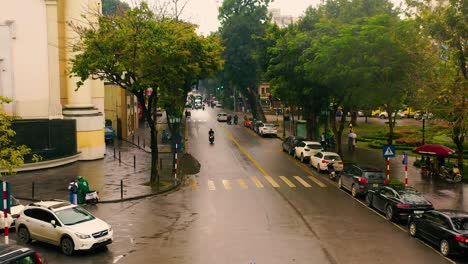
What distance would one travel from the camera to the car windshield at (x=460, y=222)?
57.6 feet

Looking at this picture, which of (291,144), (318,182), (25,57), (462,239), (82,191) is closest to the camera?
(462,239)

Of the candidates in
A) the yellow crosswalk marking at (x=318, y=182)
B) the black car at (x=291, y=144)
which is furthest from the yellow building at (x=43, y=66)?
the yellow crosswalk marking at (x=318, y=182)

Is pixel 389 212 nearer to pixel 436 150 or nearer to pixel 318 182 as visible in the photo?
pixel 318 182

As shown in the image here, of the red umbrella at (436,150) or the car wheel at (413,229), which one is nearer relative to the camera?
the car wheel at (413,229)

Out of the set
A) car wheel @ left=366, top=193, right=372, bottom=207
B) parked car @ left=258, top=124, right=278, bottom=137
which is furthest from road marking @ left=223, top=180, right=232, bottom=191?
parked car @ left=258, top=124, right=278, bottom=137

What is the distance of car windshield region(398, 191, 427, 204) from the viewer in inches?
867

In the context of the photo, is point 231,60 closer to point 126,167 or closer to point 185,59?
point 126,167

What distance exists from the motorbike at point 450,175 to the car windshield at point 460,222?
15.8 m

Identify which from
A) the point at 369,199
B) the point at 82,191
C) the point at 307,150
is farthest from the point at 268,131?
the point at 82,191

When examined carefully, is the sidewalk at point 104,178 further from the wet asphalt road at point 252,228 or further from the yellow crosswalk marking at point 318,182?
the yellow crosswalk marking at point 318,182

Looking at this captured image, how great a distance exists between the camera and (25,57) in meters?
39.7

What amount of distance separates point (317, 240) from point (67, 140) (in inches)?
1030

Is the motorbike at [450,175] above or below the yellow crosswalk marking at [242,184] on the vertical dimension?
above

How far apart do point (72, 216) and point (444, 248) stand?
13.2 m
